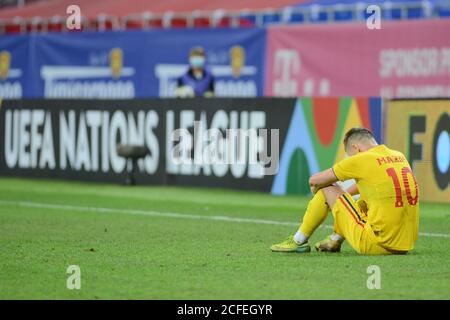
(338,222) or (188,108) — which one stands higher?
(188,108)

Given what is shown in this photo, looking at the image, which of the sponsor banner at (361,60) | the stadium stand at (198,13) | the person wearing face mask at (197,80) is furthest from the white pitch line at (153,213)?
the stadium stand at (198,13)

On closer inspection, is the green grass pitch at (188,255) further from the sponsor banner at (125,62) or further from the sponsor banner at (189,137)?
the sponsor banner at (125,62)

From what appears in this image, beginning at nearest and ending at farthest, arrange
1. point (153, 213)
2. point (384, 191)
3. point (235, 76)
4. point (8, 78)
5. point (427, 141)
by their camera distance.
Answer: point (384, 191), point (153, 213), point (427, 141), point (235, 76), point (8, 78)

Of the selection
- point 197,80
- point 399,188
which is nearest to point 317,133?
point 197,80

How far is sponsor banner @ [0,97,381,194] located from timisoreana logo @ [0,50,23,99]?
20.2 ft

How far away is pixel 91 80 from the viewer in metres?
27.1

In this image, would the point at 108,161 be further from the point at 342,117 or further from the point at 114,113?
the point at 342,117

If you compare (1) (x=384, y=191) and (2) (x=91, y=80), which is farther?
(2) (x=91, y=80)

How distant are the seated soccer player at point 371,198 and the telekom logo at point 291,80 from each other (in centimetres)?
1134

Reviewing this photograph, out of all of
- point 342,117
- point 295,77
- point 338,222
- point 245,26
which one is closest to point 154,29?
point 245,26

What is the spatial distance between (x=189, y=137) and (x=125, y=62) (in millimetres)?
7374

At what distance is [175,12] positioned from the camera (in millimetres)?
25719

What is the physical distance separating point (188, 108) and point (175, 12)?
257 inches

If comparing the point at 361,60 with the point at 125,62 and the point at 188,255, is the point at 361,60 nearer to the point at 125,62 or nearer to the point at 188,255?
the point at 125,62
